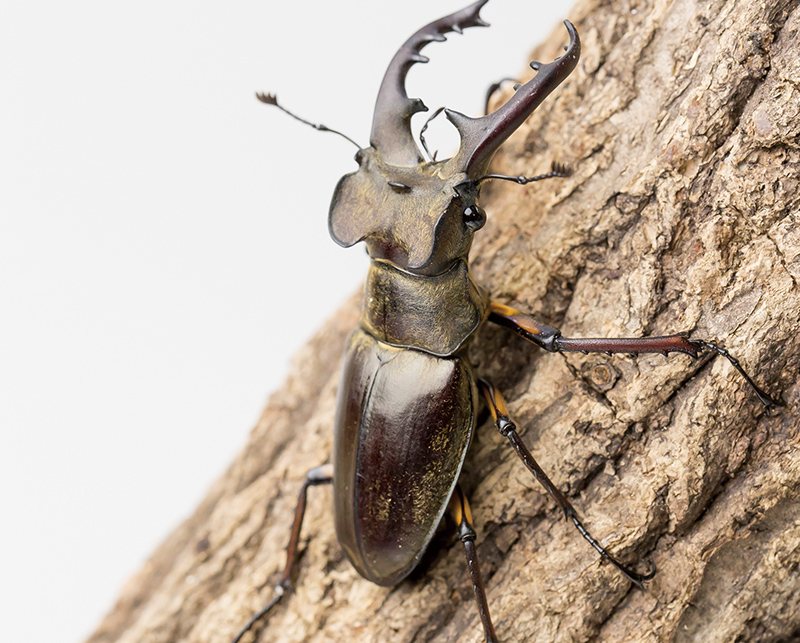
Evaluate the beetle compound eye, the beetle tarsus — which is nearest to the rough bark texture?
the beetle tarsus

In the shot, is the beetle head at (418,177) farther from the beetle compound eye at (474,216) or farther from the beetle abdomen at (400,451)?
the beetle abdomen at (400,451)

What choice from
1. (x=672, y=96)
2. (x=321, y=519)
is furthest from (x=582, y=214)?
(x=321, y=519)

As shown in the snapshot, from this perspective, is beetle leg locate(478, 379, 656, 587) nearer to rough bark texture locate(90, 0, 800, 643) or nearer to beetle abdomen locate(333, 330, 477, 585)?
rough bark texture locate(90, 0, 800, 643)

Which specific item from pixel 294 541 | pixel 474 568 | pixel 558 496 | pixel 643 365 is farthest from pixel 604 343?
pixel 294 541

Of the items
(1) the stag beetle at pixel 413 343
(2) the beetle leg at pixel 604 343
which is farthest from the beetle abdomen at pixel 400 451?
(2) the beetle leg at pixel 604 343

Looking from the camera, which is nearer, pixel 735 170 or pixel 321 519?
pixel 735 170

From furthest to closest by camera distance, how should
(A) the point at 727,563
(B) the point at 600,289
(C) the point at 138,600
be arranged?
(C) the point at 138,600, (B) the point at 600,289, (A) the point at 727,563

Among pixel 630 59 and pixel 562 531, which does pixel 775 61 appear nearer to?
pixel 630 59
